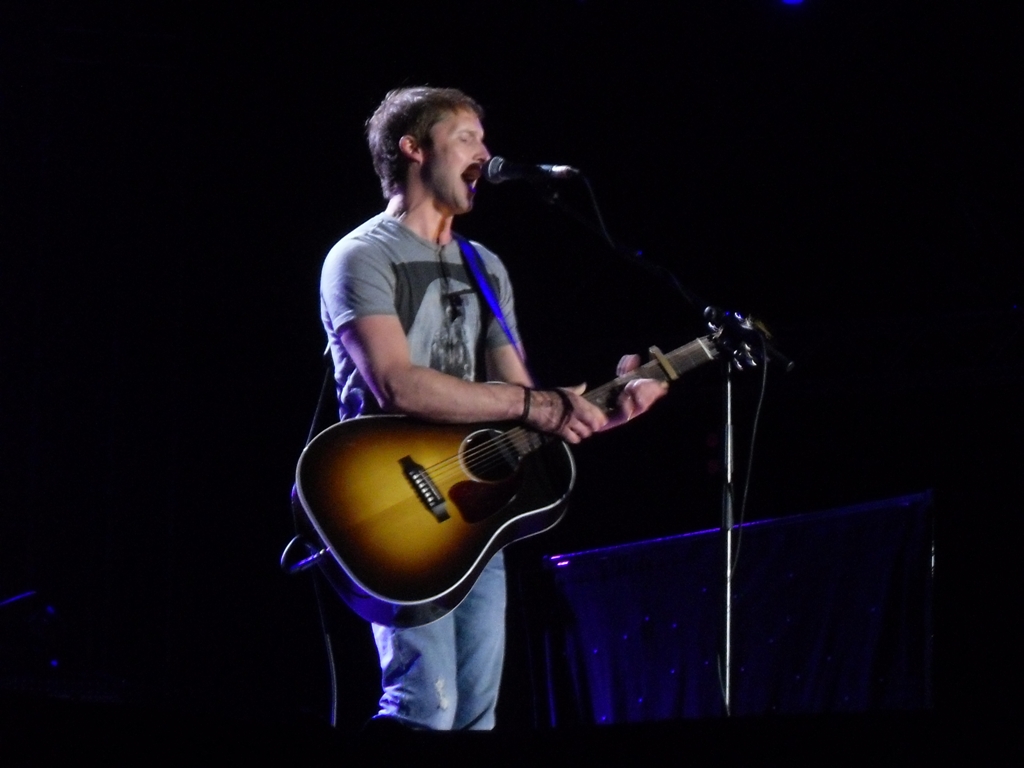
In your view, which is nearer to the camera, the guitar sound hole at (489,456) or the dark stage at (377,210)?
the guitar sound hole at (489,456)

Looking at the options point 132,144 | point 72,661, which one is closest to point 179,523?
point 72,661

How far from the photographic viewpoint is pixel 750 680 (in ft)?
13.4

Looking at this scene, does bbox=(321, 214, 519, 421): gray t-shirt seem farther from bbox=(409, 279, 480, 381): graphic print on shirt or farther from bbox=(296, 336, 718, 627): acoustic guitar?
bbox=(296, 336, 718, 627): acoustic guitar

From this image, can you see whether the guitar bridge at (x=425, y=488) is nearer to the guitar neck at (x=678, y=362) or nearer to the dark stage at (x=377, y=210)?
the guitar neck at (x=678, y=362)

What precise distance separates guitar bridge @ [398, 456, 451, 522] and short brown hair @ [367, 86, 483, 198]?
38.1 inches

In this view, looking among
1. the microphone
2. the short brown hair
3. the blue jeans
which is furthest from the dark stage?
the microphone

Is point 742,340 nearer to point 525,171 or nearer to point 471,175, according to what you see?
point 525,171

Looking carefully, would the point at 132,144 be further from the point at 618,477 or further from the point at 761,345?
the point at 761,345

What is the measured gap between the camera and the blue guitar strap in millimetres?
3477

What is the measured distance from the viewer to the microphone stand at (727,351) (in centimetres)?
324

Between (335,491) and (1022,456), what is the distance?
4090mm

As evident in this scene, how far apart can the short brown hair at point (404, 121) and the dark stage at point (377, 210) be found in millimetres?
1800

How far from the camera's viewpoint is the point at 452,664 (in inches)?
121

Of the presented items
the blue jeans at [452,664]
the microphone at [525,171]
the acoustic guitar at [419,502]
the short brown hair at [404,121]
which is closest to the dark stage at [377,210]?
the short brown hair at [404,121]
